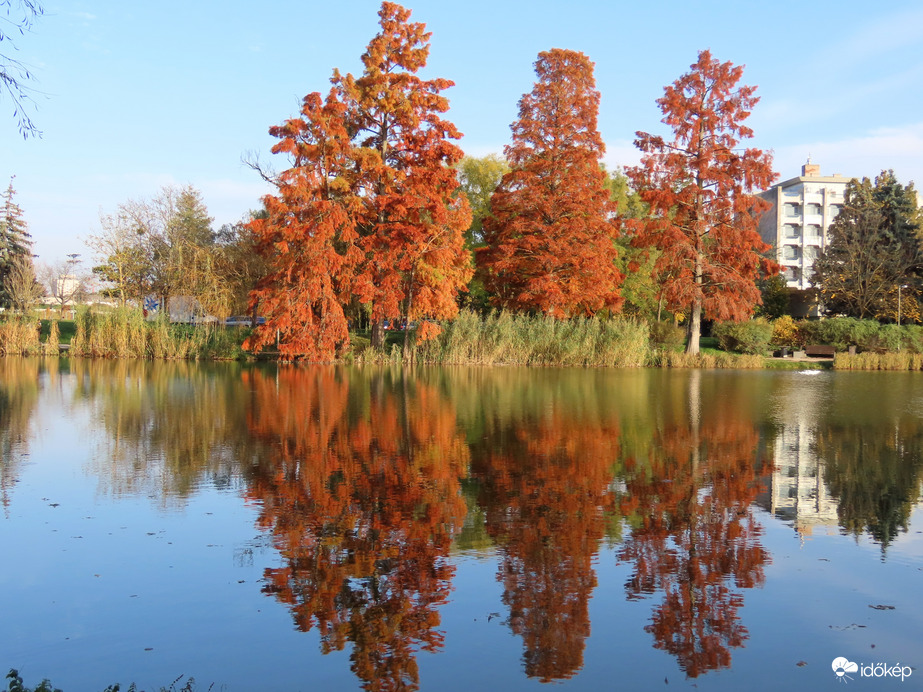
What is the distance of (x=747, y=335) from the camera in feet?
123

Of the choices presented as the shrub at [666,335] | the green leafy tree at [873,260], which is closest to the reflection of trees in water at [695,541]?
the shrub at [666,335]

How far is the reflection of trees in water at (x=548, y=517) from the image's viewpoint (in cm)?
473

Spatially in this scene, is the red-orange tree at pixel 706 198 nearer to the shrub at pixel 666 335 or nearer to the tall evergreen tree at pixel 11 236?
the shrub at pixel 666 335

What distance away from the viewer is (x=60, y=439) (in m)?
11.6

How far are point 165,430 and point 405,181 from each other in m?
19.0

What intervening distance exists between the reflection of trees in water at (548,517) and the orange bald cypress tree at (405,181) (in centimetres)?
1535

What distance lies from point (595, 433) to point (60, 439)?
25.6 ft

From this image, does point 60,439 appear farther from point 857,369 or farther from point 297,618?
point 857,369

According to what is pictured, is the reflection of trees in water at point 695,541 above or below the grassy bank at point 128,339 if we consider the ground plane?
below

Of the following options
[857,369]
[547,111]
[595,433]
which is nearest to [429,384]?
[595,433]

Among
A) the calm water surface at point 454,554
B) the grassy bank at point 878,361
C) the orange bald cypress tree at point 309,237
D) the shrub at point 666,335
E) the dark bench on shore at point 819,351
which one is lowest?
the calm water surface at point 454,554

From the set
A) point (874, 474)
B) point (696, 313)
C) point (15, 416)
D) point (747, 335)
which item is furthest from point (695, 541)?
point (747, 335)

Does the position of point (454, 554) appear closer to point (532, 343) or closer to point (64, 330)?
point (532, 343)

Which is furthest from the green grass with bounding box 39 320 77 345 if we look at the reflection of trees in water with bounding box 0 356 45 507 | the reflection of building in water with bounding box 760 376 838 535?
the reflection of building in water with bounding box 760 376 838 535
